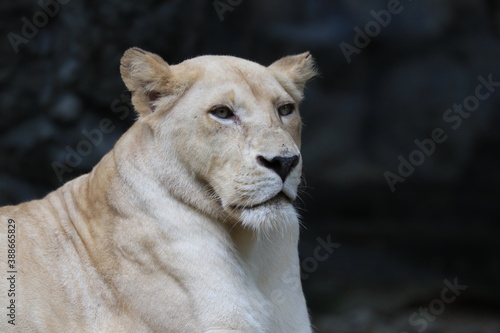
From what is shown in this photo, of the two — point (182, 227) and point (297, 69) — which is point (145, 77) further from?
point (297, 69)

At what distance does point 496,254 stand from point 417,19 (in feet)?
8.40

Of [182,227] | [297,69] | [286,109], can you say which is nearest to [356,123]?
[297,69]

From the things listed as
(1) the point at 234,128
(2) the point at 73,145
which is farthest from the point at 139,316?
(2) the point at 73,145

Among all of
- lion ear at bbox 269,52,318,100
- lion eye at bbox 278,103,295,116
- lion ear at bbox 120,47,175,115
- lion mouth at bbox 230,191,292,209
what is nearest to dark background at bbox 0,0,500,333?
lion ear at bbox 269,52,318,100

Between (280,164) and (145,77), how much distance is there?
90 cm

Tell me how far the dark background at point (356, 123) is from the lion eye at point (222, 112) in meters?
3.90

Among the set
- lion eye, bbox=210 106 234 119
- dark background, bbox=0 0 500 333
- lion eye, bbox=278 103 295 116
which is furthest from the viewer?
dark background, bbox=0 0 500 333

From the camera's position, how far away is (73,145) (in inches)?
317

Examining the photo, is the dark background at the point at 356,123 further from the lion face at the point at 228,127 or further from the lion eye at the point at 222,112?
the lion eye at the point at 222,112

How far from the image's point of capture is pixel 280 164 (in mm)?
4086

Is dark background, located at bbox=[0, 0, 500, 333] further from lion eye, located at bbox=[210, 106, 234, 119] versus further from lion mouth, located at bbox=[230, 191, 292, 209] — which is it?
lion mouth, located at bbox=[230, 191, 292, 209]

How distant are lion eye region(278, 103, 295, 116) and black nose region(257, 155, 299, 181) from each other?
48 centimetres

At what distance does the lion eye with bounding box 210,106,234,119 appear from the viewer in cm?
431

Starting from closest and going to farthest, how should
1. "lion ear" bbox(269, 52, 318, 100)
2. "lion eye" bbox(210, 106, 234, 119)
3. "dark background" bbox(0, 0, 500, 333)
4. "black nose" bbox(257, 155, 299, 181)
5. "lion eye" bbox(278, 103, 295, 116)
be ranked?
"black nose" bbox(257, 155, 299, 181), "lion eye" bbox(210, 106, 234, 119), "lion eye" bbox(278, 103, 295, 116), "lion ear" bbox(269, 52, 318, 100), "dark background" bbox(0, 0, 500, 333)
